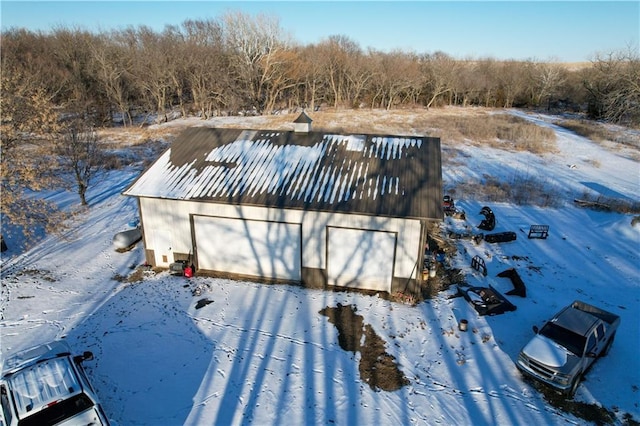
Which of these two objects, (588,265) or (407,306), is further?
(588,265)

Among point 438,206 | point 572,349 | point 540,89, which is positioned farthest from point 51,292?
point 540,89

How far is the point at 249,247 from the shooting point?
14.8 metres

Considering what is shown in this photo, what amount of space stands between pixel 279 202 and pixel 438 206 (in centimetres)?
564

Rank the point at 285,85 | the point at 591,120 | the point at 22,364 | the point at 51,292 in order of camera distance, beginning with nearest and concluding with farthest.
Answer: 1. the point at 22,364
2. the point at 51,292
3. the point at 591,120
4. the point at 285,85

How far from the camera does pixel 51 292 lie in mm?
13984

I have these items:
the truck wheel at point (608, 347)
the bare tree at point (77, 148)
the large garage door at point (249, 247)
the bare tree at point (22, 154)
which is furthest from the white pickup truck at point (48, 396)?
the bare tree at point (77, 148)

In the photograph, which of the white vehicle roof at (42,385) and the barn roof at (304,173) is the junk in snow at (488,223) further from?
the white vehicle roof at (42,385)

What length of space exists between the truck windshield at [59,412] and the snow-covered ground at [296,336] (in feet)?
4.44

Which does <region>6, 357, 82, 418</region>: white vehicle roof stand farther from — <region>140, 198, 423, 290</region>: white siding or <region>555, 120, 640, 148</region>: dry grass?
<region>555, 120, 640, 148</region>: dry grass

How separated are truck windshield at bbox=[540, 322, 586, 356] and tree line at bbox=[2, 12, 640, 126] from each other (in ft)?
105

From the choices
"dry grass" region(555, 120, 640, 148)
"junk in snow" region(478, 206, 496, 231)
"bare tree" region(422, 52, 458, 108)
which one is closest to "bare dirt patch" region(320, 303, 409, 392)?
"junk in snow" region(478, 206, 496, 231)

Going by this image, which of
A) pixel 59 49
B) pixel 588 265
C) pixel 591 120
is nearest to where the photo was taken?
pixel 588 265

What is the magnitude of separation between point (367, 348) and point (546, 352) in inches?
189

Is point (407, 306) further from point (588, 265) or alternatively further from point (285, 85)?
point (285, 85)
